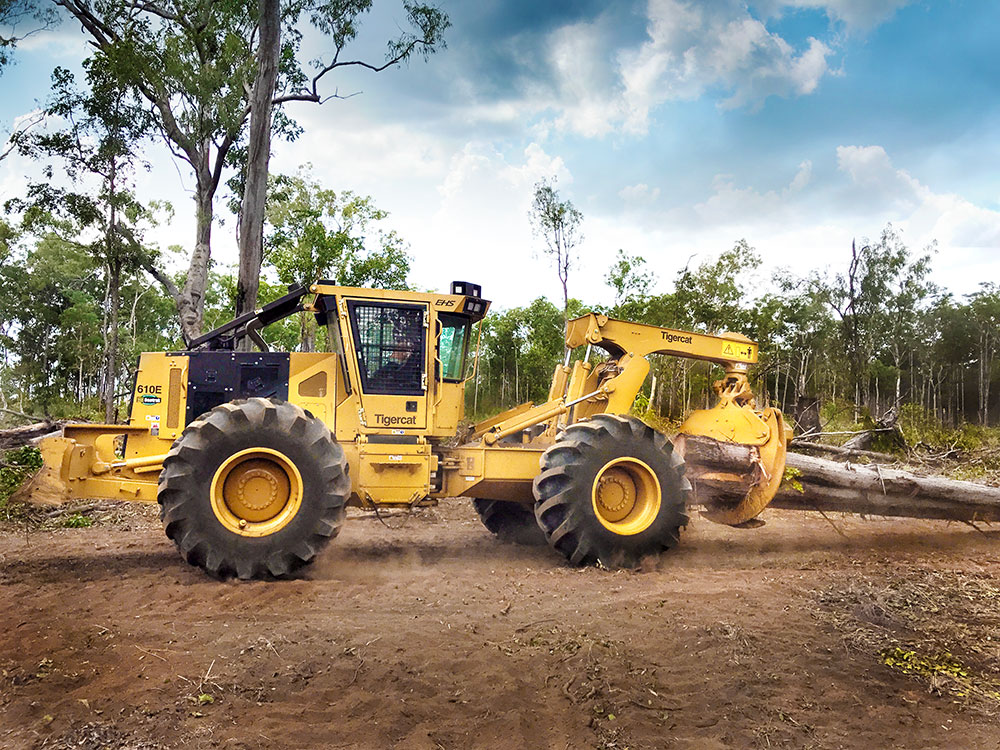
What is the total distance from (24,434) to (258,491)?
911 cm

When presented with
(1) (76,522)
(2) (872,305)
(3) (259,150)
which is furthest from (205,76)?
(2) (872,305)

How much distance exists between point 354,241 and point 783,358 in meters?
22.6

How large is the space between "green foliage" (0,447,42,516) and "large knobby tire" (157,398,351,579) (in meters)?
4.58

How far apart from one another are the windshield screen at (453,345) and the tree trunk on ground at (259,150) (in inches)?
314

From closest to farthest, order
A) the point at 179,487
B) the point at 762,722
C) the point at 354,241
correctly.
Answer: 1. the point at 762,722
2. the point at 179,487
3. the point at 354,241

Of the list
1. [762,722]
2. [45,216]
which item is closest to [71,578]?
[762,722]

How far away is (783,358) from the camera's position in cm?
3781

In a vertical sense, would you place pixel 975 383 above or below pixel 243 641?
above

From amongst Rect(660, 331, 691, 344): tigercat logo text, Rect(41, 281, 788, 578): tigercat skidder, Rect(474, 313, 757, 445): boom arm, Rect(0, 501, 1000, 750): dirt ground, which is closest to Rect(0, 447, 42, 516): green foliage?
Rect(0, 501, 1000, 750): dirt ground

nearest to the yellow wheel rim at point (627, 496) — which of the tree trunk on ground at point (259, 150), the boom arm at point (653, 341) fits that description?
the boom arm at point (653, 341)

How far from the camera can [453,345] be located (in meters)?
8.38

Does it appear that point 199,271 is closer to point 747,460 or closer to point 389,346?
point 389,346

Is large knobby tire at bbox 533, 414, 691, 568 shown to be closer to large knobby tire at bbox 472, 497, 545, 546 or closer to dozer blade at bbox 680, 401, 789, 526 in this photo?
dozer blade at bbox 680, 401, 789, 526

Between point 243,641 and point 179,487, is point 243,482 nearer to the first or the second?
point 179,487
